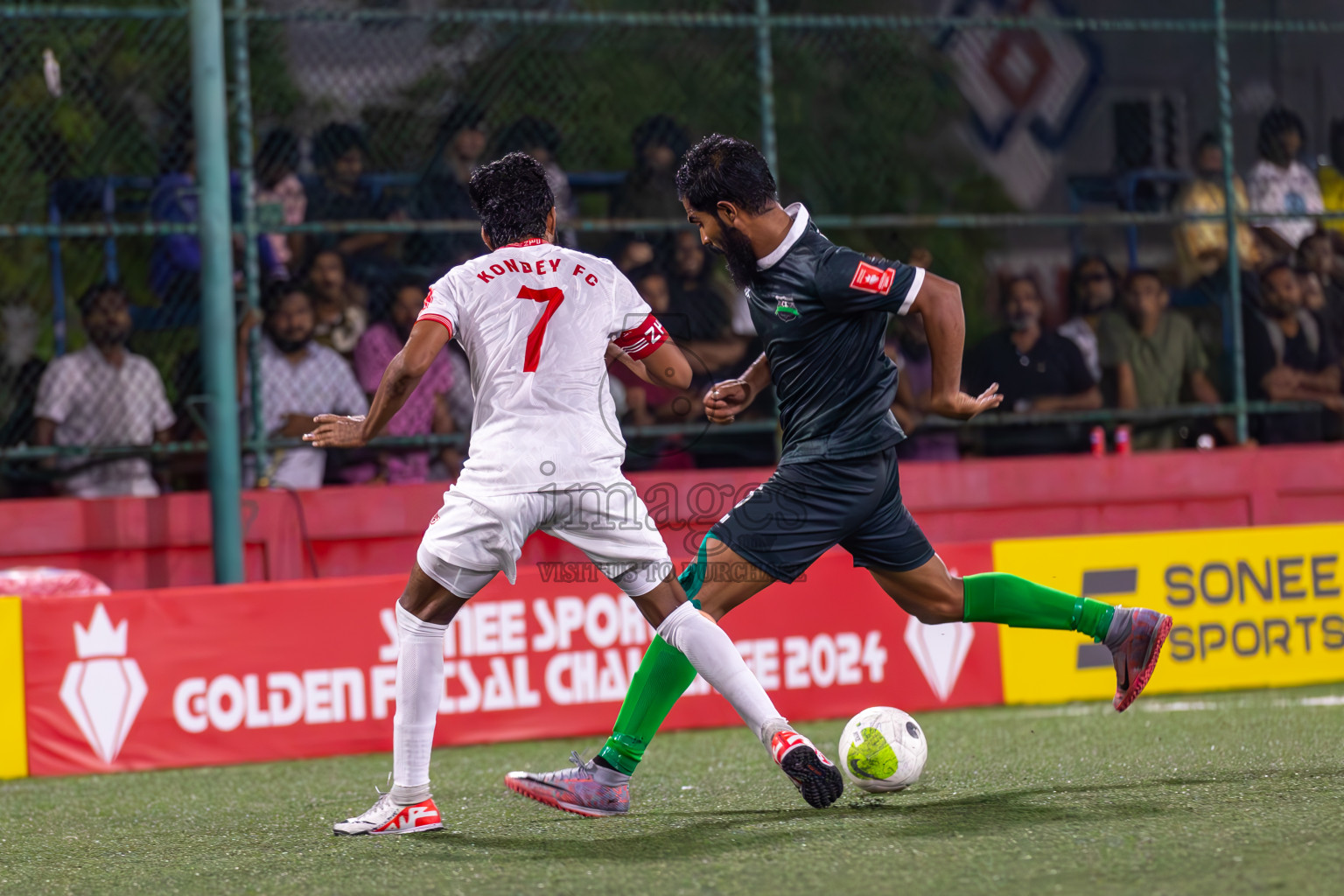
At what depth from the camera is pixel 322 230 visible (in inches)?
328

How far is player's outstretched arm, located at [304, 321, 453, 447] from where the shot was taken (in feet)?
14.1

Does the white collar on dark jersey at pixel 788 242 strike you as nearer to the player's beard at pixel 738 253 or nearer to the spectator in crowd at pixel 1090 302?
the player's beard at pixel 738 253

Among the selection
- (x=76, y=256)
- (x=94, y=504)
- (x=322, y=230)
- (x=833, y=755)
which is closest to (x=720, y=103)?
(x=322, y=230)

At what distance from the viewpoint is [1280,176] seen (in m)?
10.4

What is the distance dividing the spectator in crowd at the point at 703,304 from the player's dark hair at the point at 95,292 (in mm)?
2977

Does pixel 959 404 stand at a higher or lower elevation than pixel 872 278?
lower

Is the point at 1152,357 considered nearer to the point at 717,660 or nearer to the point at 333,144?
the point at 333,144

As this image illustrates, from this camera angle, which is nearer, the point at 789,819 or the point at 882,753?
the point at 789,819

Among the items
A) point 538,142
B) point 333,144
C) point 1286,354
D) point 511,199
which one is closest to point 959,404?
point 511,199

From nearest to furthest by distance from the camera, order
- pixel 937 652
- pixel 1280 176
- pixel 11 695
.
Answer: pixel 11 695 → pixel 937 652 → pixel 1280 176

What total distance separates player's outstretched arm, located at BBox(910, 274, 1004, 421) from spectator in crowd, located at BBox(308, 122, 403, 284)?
4923 mm

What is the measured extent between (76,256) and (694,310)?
3.52 m

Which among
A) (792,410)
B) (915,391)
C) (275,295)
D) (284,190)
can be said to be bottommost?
(792,410)

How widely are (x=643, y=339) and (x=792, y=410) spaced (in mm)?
615
